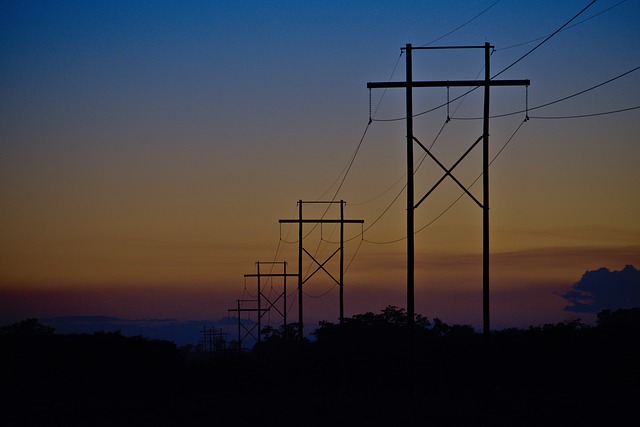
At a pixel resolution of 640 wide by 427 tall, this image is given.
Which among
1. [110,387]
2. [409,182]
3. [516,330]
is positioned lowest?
[110,387]

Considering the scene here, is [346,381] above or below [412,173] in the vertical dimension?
below

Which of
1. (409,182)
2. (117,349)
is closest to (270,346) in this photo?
(117,349)

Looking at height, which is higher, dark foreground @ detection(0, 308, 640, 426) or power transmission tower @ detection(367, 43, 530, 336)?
power transmission tower @ detection(367, 43, 530, 336)

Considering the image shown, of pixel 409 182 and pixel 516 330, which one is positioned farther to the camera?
pixel 516 330

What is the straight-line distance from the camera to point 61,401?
154 feet

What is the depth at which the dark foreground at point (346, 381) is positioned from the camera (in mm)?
32812

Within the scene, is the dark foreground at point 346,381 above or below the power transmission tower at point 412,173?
below

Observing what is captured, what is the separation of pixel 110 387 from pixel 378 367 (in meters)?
17.2

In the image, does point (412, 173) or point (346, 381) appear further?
point (346, 381)

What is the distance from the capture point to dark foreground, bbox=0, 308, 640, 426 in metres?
32.8

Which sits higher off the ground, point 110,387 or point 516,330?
point 516,330

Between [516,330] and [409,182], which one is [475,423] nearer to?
[409,182]

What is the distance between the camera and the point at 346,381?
177 feet

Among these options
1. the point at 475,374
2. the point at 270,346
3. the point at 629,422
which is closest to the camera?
the point at 629,422
